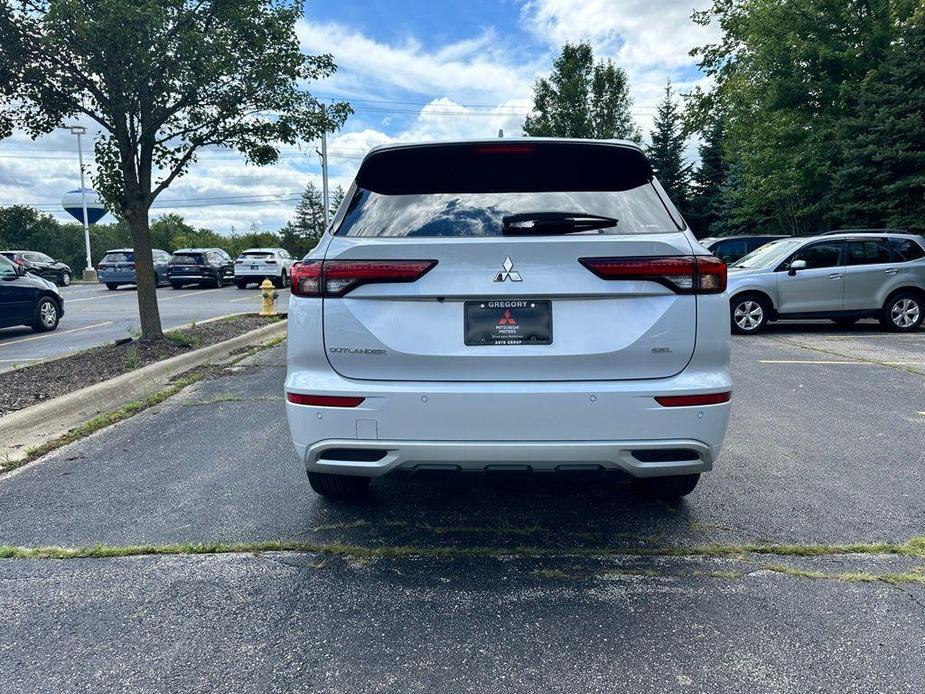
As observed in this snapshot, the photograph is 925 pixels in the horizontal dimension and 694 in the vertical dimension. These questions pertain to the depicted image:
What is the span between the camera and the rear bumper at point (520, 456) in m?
2.68

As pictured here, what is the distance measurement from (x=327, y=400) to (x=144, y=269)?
6937 mm

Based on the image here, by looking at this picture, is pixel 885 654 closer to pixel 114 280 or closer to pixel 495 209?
pixel 495 209

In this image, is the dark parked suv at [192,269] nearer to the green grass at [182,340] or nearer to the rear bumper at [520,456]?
the green grass at [182,340]

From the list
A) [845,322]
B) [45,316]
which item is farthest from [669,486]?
[45,316]

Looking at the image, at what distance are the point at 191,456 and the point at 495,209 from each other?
9.91ft

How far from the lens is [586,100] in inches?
1547

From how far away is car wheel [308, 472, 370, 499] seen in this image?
346 centimetres

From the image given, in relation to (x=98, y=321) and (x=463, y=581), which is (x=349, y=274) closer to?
(x=463, y=581)

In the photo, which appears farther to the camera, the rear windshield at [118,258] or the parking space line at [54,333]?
the rear windshield at [118,258]

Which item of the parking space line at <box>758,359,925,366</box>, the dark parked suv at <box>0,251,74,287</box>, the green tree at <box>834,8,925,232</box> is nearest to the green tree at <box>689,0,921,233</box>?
the green tree at <box>834,8,925,232</box>

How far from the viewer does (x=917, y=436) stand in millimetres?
4812

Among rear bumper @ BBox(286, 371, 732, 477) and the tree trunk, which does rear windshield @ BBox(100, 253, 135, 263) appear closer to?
the tree trunk

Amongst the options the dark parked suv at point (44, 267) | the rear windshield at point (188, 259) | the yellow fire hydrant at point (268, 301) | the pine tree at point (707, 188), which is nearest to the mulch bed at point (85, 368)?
the yellow fire hydrant at point (268, 301)

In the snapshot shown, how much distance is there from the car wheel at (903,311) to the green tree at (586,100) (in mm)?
29721
